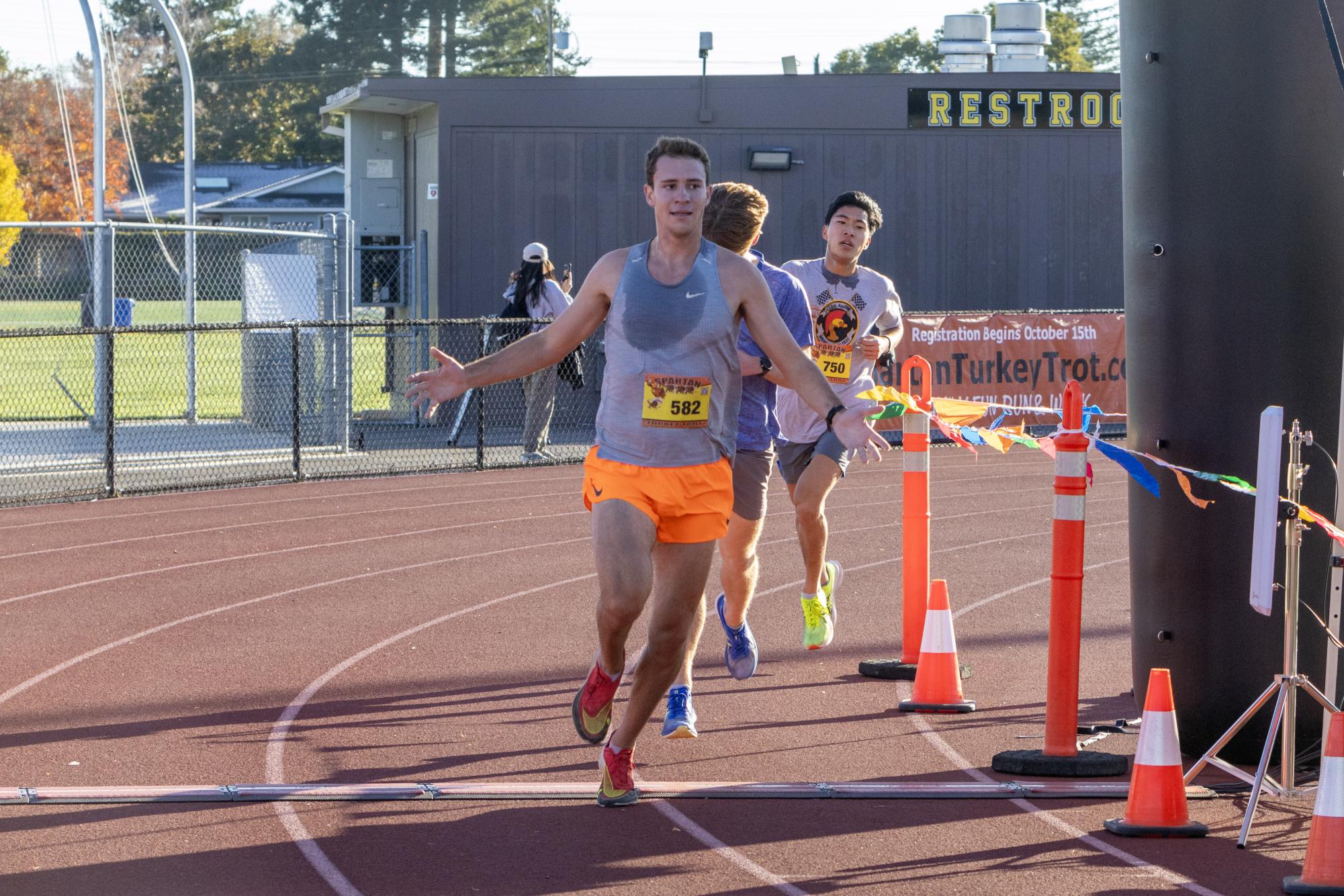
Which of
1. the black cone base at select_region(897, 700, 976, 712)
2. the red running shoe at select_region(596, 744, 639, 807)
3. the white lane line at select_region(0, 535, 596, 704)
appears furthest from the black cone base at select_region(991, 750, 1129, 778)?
the white lane line at select_region(0, 535, 596, 704)

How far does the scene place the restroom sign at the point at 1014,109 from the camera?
23.0 meters

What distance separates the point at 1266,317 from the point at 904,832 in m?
2.31

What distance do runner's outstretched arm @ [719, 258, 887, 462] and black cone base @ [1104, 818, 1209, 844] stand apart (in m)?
1.48

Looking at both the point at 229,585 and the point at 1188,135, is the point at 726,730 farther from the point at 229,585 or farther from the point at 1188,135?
the point at 229,585

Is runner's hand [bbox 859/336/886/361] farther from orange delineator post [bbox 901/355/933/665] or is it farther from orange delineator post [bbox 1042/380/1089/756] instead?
orange delineator post [bbox 1042/380/1089/756]

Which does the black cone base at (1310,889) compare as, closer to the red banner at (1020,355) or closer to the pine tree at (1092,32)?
the red banner at (1020,355)

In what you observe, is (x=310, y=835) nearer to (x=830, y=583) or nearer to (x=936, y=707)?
(x=936, y=707)

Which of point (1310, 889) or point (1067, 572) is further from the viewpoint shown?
point (1067, 572)

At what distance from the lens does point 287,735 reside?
21.9ft

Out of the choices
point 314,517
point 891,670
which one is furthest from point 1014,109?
point 891,670

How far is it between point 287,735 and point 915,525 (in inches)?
120

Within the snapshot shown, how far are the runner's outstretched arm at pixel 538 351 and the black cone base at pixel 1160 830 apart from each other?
7.89 feet

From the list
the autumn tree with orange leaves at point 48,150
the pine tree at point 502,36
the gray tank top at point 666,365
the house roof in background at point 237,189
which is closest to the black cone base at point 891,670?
the gray tank top at point 666,365

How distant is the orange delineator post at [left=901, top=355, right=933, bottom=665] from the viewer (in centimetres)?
777
